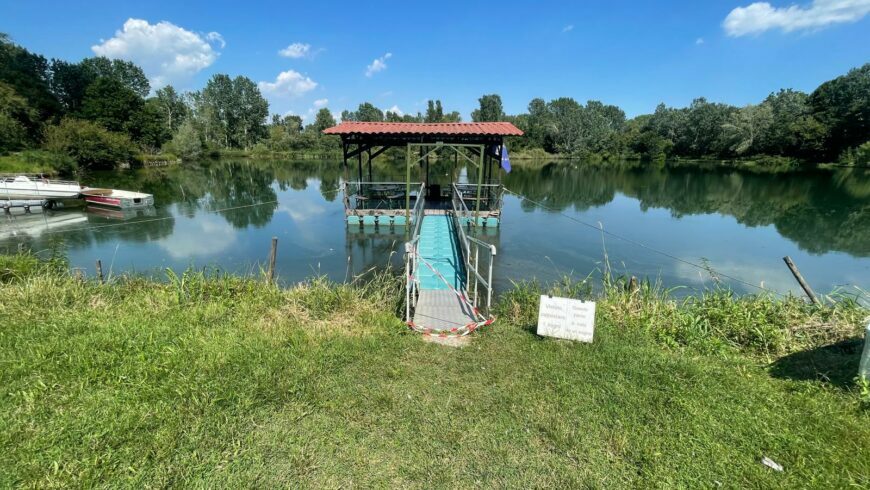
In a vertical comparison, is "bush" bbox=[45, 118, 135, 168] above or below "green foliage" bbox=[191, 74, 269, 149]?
below

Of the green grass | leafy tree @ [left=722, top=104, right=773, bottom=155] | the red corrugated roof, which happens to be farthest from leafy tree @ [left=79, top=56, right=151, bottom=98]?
leafy tree @ [left=722, top=104, right=773, bottom=155]

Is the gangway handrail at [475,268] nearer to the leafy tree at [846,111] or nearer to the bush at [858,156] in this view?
the bush at [858,156]

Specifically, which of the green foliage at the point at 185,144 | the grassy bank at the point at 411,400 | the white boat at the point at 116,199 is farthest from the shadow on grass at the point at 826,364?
Result: the green foliage at the point at 185,144

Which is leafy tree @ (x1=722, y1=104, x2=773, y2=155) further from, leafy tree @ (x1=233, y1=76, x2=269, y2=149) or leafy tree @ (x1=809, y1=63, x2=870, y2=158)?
leafy tree @ (x1=233, y1=76, x2=269, y2=149)

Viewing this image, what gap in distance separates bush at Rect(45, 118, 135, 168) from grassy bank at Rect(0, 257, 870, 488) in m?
38.3

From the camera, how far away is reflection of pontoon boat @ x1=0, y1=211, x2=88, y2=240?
14008 mm

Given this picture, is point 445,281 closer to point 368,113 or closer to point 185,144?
point 185,144

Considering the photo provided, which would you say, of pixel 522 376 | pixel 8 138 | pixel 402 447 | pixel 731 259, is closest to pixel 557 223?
pixel 731 259

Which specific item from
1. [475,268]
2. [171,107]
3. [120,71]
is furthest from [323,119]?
[475,268]

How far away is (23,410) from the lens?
3.16 m

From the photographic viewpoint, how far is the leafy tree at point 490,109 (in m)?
77.4

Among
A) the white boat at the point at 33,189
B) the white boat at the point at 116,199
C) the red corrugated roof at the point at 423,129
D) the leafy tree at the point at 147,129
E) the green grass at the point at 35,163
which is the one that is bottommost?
the white boat at the point at 116,199

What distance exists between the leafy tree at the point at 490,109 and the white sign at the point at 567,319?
253ft

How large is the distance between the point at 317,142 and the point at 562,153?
49.3 meters
